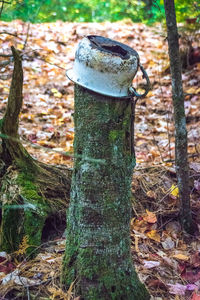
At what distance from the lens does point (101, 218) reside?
1577mm

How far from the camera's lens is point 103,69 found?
146 cm

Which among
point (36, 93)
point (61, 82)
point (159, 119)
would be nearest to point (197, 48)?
point (159, 119)

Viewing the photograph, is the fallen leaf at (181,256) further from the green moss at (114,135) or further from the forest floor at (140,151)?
the green moss at (114,135)

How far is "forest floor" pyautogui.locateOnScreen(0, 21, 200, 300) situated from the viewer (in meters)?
1.91

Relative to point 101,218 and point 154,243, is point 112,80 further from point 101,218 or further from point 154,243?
point 154,243

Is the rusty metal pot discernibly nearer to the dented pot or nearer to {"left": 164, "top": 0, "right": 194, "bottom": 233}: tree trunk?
the dented pot

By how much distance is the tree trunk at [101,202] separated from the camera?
153 centimetres

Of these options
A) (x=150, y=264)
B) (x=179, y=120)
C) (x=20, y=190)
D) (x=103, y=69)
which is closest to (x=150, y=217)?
(x=150, y=264)

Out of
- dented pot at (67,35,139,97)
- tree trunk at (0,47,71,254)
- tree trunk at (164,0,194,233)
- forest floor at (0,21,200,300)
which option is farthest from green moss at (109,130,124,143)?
tree trunk at (164,0,194,233)

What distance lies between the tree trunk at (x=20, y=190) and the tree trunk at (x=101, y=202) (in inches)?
21.2

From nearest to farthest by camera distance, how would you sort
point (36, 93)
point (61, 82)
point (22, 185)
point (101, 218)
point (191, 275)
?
point (101, 218) → point (191, 275) → point (22, 185) → point (36, 93) → point (61, 82)

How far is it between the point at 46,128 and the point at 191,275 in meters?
2.46

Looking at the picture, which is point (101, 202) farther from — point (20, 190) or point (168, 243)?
point (168, 243)

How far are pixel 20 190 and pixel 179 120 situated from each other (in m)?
1.15
